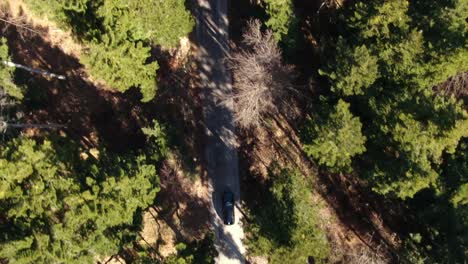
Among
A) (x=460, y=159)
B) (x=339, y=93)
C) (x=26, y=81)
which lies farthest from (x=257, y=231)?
(x=26, y=81)

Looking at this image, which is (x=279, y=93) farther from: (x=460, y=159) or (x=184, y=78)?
(x=460, y=159)

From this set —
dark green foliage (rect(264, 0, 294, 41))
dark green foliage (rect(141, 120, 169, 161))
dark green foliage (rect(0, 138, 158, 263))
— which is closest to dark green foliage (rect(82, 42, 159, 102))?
dark green foliage (rect(141, 120, 169, 161))

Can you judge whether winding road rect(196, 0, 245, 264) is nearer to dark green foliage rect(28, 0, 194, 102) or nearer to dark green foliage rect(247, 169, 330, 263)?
dark green foliage rect(247, 169, 330, 263)

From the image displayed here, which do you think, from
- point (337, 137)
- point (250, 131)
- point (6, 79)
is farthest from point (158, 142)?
point (337, 137)

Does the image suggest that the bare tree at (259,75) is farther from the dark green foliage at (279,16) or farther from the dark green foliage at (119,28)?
the dark green foliage at (119,28)

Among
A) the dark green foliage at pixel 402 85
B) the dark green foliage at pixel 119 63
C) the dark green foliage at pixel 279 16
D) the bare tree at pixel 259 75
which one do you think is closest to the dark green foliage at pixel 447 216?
the dark green foliage at pixel 402 85
